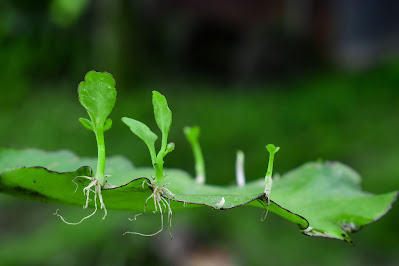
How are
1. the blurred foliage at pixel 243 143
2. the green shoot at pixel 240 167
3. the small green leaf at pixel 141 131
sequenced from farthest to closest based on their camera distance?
the blurred foliage at pixel 243 143, the green shoot at pixel 240 167, the small green leaf at pixel 141 131

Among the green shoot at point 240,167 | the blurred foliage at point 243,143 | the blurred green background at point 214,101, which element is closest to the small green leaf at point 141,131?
the green shoot at point 240,167

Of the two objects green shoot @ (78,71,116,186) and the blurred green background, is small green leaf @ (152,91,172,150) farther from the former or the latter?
the blurred green background

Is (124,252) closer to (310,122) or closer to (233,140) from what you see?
(233,140)

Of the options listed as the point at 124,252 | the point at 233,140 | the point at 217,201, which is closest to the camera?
the point at 217,201

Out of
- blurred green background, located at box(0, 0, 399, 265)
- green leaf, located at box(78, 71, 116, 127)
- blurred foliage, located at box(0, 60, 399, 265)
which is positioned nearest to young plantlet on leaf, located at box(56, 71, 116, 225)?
green leaf, located at box(78, 71, 116, 127)

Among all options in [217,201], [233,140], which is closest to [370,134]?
[233,140]

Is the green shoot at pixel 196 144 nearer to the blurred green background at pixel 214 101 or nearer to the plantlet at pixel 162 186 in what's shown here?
the plantlet at pixel 162 186
